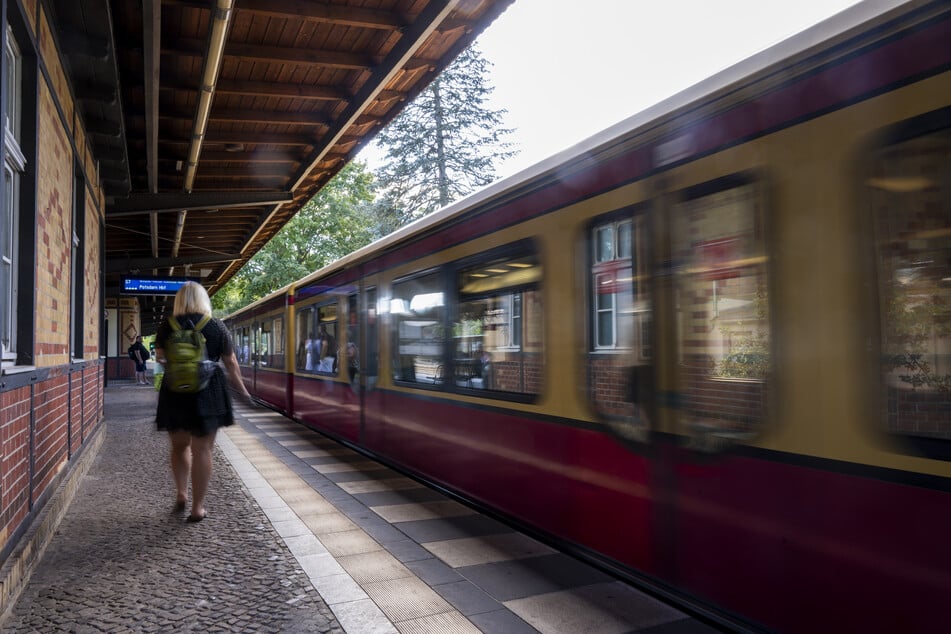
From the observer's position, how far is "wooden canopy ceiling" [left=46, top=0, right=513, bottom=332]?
5633 mm

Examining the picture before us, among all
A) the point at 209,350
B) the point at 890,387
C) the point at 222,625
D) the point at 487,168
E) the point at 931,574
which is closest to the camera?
the point at 931,574

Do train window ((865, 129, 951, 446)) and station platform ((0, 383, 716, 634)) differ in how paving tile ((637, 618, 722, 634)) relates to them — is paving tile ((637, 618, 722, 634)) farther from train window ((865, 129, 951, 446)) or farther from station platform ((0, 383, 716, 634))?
train window ((865, 129, 951, 446))

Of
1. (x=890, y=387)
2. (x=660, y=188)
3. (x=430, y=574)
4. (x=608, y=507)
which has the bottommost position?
(x=430, y=574)

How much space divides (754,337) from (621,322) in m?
0.84

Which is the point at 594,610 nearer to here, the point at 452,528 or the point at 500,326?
the point at 452,528

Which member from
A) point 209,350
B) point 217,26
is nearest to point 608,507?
point 209,350

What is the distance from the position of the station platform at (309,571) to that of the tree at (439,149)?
82.6ft

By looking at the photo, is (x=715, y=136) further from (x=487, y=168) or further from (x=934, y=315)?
(x=487, y=168)

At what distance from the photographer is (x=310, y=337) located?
34.4ft

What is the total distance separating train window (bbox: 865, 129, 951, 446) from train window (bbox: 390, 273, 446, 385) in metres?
3.67

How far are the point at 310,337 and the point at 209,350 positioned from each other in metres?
5.26

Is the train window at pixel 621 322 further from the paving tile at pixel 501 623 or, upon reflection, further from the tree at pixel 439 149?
the tree at pixel 439 149

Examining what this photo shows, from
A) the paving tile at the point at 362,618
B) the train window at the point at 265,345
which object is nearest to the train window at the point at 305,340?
the train window at the point at 265,345

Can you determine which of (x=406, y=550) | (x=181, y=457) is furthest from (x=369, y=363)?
(x=406, y=550)
